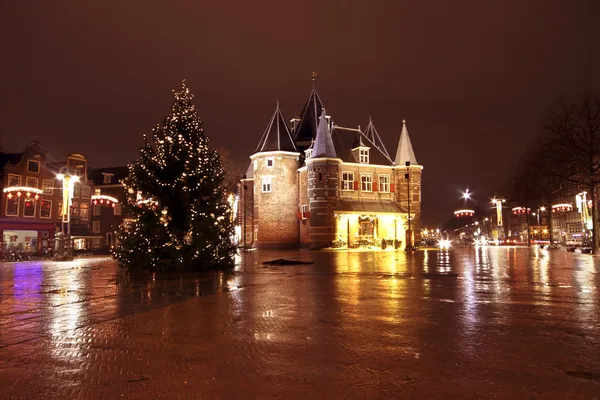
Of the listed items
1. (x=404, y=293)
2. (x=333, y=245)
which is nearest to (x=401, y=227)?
(x=333, y=245)

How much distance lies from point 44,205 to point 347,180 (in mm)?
32985

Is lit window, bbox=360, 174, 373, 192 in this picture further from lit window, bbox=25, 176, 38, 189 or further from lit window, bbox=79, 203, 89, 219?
lit window, bbox=25, 176, 38, 189

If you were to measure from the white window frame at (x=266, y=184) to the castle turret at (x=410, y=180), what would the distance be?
15.1 metres

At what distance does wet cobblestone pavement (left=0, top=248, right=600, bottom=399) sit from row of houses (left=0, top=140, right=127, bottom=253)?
33.0m

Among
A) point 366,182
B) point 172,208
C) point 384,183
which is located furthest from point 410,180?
point 172,208

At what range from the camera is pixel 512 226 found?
125 meters

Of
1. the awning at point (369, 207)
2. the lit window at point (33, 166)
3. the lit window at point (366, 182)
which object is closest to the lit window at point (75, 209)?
the lit window at point (33, 166)

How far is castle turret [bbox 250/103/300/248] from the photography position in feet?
179

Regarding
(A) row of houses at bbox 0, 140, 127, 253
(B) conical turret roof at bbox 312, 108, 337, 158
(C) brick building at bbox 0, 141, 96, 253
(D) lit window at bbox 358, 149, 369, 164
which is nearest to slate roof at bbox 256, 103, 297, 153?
(B) conical turret roof at bbox 312, 108, 337, 158

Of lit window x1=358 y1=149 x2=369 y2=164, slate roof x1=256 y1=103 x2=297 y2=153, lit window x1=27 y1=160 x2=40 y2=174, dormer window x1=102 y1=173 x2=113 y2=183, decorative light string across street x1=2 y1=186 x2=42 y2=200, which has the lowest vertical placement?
decorative light string across street x1=2 y1=186 x2=42 y2=200

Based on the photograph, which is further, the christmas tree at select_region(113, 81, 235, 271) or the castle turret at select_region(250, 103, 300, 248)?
the castle turret at select_region(250, 103, 300, 248)

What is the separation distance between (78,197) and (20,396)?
187 feet

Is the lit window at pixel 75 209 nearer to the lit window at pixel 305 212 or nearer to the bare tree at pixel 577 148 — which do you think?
the lit window at pixel 305 212

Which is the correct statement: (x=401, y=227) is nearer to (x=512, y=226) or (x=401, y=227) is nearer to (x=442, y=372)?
(x=442, y=372)
